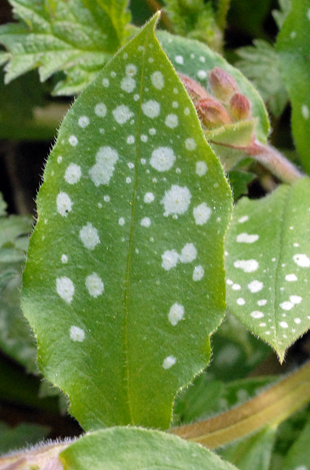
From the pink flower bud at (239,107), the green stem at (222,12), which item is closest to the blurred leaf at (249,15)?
the green stem at (222,12)

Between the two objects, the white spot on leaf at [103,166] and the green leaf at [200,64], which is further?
the green leaf at [200,64]

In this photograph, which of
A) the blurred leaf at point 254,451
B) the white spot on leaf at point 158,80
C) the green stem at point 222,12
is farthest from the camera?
the green stem at point 222,12

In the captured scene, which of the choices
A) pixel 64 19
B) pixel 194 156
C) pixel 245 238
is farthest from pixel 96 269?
pixel 64 19

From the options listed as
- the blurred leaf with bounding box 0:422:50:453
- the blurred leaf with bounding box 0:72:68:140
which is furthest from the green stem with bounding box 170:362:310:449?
the blurred leaf with bounding box 0:72:68:140

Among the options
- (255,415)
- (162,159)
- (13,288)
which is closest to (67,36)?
(13,288)

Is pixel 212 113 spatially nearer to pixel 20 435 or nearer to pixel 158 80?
pixel 158 80

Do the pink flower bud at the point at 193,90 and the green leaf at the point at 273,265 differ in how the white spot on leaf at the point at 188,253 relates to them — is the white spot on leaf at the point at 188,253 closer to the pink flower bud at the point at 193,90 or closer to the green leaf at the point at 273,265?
the green leaf at the point at 273,265

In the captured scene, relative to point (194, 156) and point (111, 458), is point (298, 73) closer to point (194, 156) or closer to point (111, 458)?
point (194, 156)
